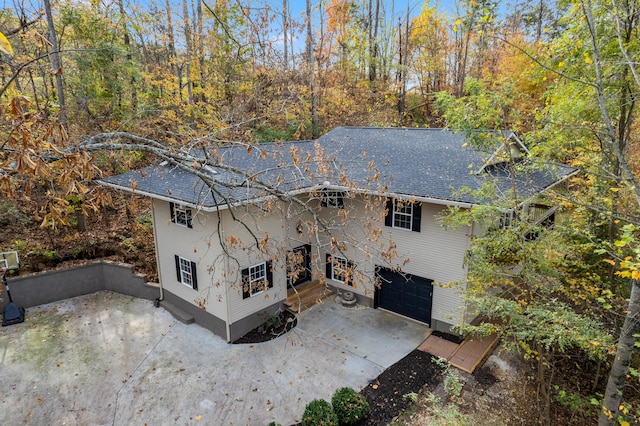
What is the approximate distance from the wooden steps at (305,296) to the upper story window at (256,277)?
1243mm

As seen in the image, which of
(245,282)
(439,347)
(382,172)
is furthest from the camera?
(382,172)

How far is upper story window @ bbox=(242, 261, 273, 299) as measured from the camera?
34.8ft

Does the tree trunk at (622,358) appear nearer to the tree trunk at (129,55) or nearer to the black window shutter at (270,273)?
the black window shutter at (270,273)

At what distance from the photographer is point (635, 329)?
549cm

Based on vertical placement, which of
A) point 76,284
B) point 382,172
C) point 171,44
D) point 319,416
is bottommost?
point 319,416

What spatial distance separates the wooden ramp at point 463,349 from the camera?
945 centimetres

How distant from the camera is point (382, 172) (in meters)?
11.5

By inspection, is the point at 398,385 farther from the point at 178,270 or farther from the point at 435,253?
the point at 178,270

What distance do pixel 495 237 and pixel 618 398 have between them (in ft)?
10.5

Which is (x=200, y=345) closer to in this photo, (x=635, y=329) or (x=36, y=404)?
(x=36, y=404)

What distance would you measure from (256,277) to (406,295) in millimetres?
4805

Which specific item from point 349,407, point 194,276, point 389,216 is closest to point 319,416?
point 349,407

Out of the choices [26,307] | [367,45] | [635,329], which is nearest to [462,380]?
[635,329]

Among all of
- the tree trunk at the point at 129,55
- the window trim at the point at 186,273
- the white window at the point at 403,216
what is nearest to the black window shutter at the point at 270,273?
the window trim at the point at 186,273
